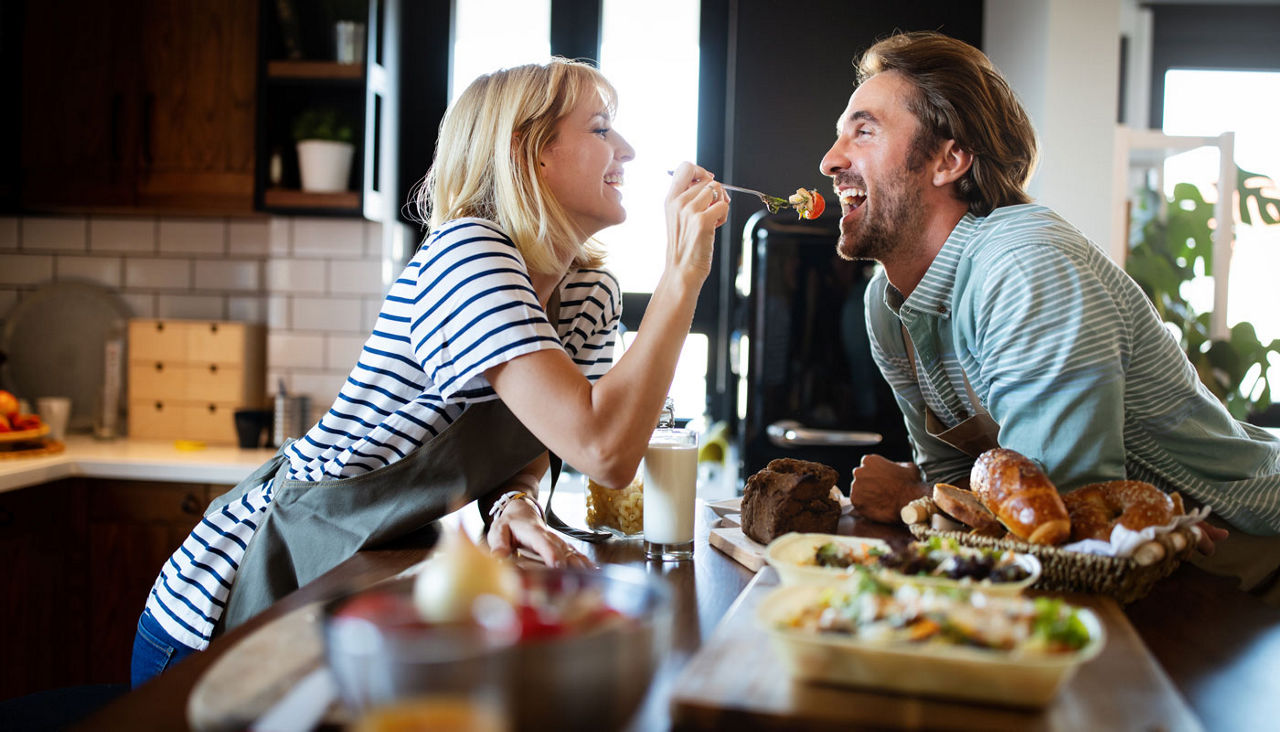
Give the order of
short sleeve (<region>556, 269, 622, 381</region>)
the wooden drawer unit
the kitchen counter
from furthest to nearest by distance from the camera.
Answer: the wooden drawer unit → the kitchen counter → short sleeve (<region>556, 269, 622, 381</region>)

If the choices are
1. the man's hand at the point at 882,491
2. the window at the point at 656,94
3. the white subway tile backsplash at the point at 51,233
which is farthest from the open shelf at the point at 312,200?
the man's hand at the point at 882,491

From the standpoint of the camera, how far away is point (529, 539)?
119cm

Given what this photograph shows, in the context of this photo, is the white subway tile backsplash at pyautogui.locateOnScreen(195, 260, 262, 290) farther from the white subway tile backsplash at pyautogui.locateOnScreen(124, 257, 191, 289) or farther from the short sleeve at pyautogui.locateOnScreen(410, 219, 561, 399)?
the short sleeve at pyautogui.locateOnScreen(410, 219, 561, 399)

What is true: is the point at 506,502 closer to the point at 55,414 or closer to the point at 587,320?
the point at 587,320

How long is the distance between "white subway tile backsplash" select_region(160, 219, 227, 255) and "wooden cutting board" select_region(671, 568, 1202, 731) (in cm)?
301

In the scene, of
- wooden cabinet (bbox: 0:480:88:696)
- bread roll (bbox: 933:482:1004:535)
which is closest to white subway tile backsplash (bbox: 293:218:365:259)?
wooden cabinet (bbox: 0:480:88:696)

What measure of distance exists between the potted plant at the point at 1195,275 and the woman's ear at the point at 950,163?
147 cm

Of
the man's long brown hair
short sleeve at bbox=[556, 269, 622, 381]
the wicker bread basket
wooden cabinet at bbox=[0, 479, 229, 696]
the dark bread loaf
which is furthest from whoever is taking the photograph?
wooden cabinet at bbox=[0, 479, 229, 696]

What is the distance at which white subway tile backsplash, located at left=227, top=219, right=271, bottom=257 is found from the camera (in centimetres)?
330

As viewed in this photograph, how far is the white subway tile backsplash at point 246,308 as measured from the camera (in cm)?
331

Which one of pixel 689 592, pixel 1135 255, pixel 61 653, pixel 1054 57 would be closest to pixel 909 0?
pixel 1054 57

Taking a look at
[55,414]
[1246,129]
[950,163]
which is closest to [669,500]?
[950,163]

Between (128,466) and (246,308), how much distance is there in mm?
817

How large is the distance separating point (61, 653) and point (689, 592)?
2358 mm
